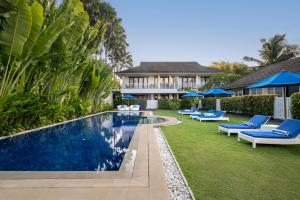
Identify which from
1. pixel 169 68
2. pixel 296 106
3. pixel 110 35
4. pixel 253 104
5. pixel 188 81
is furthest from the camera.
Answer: pixel 169 68

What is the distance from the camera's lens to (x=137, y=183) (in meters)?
4.31

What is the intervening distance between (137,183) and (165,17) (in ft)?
83.1

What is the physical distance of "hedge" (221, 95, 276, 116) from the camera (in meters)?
16.4

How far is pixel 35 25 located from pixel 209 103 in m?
26.3

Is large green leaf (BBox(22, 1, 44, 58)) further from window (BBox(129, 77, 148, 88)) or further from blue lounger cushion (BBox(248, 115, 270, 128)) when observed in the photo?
window (BBox(129, 77, 148, 88))

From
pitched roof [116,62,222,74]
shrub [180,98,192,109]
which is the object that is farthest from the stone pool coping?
pitched roof [116,62,222,74]

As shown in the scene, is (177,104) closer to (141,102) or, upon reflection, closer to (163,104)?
(163,104)

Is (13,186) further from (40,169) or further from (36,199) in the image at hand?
(40,169)

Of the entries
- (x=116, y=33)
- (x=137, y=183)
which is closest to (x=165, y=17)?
(x=116, y=33)

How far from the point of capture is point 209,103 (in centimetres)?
3203

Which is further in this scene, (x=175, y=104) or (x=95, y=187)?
(x=175, y=104)

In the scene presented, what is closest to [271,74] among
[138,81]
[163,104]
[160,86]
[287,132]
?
[287,132]

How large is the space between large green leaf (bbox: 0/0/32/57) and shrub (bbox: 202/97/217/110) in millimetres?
24858

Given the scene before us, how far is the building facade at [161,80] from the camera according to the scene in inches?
1640
